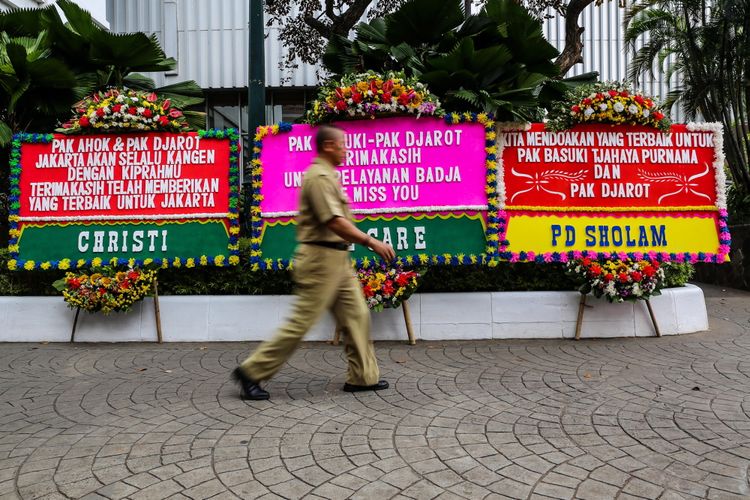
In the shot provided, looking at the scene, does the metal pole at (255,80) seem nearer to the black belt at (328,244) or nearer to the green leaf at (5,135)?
the green leaf at (5,135)

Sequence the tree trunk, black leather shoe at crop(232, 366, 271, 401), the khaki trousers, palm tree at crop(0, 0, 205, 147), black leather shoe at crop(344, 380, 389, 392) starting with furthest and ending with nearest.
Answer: the tree trunk
palm tree at crop(0, 0, 205, 147)
black leather shoe at crop(344, 380, 389, 392)
black leather shoe at crop(232, 366, 271, 401)
the khaki trousers

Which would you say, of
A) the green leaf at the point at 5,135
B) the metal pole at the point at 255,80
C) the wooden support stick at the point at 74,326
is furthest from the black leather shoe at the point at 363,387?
the green leaf at the point at 5,135

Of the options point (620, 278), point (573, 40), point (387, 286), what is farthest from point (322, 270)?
point (573, 40)

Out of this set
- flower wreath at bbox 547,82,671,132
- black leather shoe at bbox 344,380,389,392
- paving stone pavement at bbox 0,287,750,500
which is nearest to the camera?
paving stone pavement at bbox 0,287,750,500

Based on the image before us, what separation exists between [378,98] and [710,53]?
9.63 m

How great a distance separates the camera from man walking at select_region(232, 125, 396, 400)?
375cm

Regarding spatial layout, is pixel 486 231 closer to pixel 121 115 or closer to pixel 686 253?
pixel 686 253

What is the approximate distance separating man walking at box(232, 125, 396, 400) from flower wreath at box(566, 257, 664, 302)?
119 inches

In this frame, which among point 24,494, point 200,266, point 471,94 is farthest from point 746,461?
point 200,266

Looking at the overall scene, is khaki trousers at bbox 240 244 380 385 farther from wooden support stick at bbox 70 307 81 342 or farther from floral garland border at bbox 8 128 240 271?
wooden support stick at bbox 70 307 81 342

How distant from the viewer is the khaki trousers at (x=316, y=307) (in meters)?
3.85

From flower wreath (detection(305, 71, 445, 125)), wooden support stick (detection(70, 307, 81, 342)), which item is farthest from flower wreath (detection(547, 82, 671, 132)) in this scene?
wooden support stick (detection(70, 307, 81, 342))

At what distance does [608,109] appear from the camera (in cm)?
600

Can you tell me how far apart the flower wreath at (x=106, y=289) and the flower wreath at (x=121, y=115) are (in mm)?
1562
